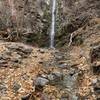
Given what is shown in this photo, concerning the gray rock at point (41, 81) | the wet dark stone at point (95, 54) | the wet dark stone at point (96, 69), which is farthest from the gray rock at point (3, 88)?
the wet dark stone at point (95, 54)

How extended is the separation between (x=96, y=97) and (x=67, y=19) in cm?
846

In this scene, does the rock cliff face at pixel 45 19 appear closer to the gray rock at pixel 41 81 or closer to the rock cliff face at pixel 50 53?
the rock cliff face at pixel 50 53

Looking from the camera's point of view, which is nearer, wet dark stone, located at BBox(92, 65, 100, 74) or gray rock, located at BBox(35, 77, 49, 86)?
gray rock, located at BBox(35, 77, 49, 86)

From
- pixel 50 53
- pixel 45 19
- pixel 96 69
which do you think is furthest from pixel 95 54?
pixel 45 19

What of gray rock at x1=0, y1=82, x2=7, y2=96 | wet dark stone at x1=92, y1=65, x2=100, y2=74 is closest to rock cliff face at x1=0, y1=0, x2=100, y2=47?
wet dark stone at x1=92, y1=65, x2=100, y2=74

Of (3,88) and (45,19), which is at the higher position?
(45,19)

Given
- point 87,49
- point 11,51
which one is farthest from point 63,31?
point 11,51

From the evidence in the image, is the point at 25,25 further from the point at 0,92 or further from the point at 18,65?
the point at 0,92

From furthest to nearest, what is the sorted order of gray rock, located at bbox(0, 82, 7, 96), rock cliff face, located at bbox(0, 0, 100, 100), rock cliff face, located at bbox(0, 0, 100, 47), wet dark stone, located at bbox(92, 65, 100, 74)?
rock cliff face, located at bbox(0, 0, 100, 47)
wet dark stone, located at bbox(92, 65, 100, 74)
rock cliff face, located at bbox(0, 0, 100, 100)
gray rock, located at bbox(0, 82, 7, 96)

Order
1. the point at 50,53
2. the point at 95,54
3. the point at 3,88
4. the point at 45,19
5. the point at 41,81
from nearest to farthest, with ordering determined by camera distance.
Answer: the point at 3,88
the point at 41,81
the point at 95,54
the point at 50,53
the point at 45,19

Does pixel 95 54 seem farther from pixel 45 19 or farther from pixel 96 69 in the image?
pixel 45 19

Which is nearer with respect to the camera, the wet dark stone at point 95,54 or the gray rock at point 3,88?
the gray rock at point 3,88

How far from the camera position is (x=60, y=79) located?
392 inches

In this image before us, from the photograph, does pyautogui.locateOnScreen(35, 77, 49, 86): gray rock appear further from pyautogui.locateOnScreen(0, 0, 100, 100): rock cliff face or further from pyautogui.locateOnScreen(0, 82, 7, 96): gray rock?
pyautogui.locateOnScreen(0, 82, 7, 96): gray rock
